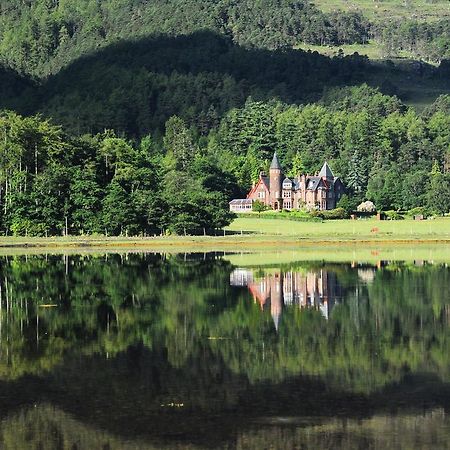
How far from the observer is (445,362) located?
3012 cm

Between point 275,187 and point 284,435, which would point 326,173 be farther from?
point 284,435

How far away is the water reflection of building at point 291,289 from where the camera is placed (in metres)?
44.7

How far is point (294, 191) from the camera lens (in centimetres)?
16488

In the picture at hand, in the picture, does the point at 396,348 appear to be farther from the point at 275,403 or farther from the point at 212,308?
the point at 212,308

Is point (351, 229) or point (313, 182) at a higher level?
point (313, 182)

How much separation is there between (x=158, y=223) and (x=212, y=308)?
64124 mm

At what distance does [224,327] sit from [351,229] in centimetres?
8277

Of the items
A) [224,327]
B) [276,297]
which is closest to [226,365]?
[224,327]

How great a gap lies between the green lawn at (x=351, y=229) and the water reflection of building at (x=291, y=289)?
145ft

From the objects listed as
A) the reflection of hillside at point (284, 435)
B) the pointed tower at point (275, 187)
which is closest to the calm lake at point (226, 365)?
the reflection of hillside at point (284, 435)

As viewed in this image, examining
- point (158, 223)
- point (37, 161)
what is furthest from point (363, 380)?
point (37, 161)

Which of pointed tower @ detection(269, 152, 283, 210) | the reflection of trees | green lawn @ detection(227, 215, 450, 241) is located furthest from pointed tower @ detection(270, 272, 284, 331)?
pointed tower @ detection(269, 152, 283, 210)

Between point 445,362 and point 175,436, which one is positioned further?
point 445,362

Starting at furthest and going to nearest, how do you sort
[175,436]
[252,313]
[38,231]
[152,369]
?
[38,231] < [252,313] < [152,369] < [175,436]
